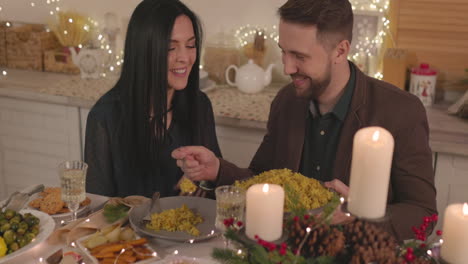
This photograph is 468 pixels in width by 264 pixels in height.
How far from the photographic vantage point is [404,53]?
2701mm

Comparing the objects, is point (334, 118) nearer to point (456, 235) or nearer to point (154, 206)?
point (154, 206)

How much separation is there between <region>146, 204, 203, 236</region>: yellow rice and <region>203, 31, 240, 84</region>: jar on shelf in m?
1.55

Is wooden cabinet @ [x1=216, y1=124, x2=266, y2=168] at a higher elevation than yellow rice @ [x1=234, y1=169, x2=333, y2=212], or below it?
below

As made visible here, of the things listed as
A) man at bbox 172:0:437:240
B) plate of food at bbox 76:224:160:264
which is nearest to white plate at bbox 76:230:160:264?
plate of food at bbox 76:224:160:264

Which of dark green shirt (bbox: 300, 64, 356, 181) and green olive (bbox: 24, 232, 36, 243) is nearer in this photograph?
green olive (bbox: 24, 232, 36, 243)

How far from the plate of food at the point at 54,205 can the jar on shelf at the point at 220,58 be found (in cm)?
147

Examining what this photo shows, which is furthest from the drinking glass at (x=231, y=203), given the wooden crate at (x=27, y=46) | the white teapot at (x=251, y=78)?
the wooden crate at (x=27, y=46)

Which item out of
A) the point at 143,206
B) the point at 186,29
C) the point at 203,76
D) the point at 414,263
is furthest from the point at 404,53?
the point at 414,263

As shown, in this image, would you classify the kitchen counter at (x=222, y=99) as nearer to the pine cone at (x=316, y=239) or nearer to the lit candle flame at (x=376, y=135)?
the pine cone at (x=316, y=239)

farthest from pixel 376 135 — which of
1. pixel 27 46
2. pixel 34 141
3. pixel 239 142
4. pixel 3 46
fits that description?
pixel 3 46

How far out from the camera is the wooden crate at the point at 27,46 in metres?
3.27

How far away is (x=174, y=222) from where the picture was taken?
4.86 ft

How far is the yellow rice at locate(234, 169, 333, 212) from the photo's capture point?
1348 millimetres

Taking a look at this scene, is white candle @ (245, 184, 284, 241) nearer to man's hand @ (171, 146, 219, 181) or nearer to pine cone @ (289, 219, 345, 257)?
pine cone @ (289, 219, 345, 257)
